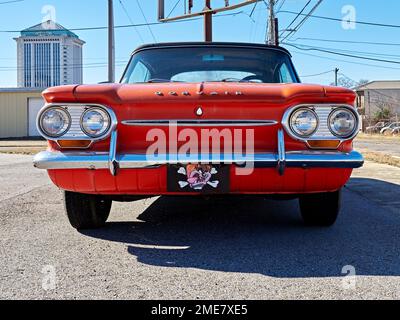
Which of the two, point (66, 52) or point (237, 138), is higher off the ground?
point (66, 52)

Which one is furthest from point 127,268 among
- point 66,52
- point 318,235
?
point 66,52

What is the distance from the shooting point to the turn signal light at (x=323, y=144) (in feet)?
10.1

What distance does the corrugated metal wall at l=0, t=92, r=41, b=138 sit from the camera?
99.5 ft

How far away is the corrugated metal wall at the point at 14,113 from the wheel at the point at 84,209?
28520 millimetres

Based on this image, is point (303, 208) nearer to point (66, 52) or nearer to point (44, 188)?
point (44, 188)

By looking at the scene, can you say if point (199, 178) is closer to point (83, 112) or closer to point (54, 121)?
point (83, 112)

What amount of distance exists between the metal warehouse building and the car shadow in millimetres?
27744

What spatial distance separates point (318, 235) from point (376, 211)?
1.51 metres

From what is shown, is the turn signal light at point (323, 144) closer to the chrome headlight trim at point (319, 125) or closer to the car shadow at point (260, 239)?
the chrome headlight trim at point (319, 125)

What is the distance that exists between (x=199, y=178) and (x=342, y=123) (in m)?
1.05

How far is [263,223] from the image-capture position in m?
4.02

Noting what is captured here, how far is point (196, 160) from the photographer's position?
295 cm

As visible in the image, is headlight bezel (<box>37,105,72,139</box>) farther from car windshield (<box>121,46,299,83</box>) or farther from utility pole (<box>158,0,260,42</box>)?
utility pole (<box>158,0,260,42</box>)
